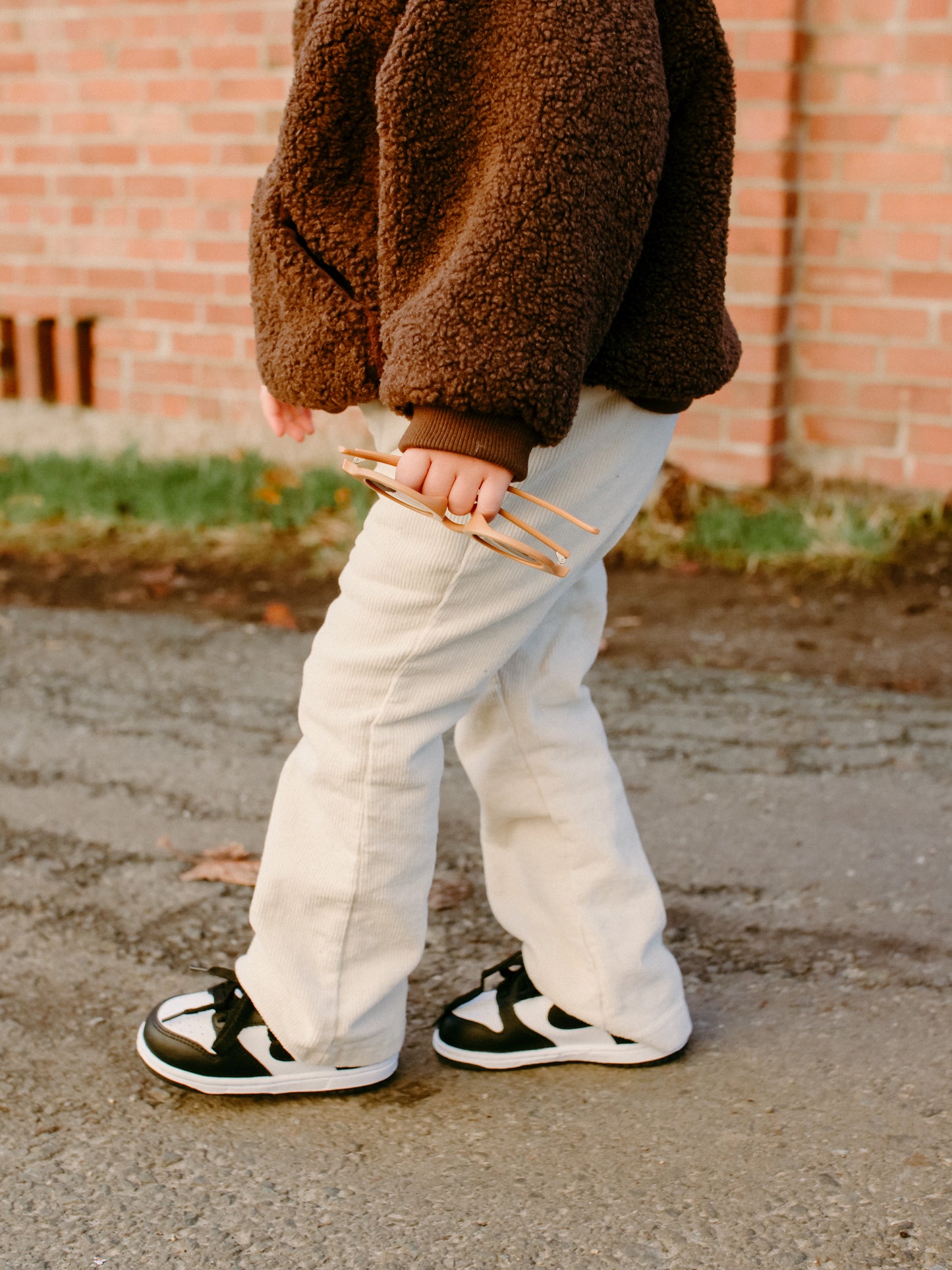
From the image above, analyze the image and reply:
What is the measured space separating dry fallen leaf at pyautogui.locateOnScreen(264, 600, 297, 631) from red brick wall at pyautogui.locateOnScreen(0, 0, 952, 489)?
1.31 metres

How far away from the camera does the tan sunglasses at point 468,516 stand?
138 cm

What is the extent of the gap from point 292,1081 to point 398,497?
2.65ft

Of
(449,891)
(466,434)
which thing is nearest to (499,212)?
(466,434)

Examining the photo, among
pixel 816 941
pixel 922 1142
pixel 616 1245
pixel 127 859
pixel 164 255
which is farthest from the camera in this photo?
pixel 164 255

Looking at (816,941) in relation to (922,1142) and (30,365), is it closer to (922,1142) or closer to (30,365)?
(922,1142)

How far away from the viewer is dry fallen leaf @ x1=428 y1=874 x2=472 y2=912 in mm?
2352

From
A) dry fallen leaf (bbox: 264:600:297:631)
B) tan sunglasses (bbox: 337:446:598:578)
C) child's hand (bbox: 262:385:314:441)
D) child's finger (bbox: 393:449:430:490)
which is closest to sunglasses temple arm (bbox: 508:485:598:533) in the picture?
tan sunglasses (bbox: 337:446:598:578)

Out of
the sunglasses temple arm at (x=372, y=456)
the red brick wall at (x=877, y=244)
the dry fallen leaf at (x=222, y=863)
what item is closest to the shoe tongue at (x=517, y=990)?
the dry fallen leaf at (x=222, y=863)

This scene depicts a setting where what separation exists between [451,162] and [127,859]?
154 centimetres

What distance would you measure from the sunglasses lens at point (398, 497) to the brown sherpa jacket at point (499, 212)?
0.21 ft

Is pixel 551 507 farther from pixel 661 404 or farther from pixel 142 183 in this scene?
pixel 142 183

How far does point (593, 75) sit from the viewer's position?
138cm

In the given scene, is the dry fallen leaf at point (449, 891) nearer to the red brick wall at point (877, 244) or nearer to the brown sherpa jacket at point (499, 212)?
the brown sherpa jacket at point (499, 212)


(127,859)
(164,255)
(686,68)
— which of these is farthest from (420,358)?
(164,255)
